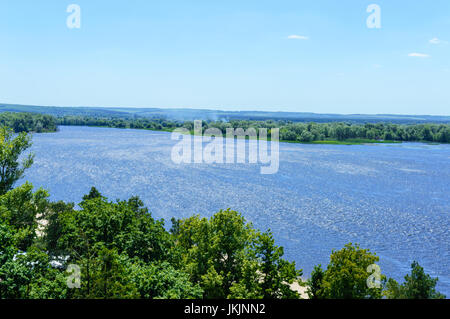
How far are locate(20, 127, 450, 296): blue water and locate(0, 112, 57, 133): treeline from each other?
74.8 metres

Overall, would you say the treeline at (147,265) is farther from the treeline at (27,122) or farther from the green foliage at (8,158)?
the treeline at (27,122)

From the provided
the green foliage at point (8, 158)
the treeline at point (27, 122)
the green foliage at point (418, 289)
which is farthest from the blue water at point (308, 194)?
the treeline at point (27, 122)

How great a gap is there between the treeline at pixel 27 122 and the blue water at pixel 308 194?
246ft

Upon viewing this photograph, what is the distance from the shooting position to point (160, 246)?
2164 centimetres

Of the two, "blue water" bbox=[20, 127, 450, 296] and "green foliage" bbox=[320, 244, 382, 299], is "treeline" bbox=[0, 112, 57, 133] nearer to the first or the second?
"blue water" bbox=[20, 127, 450, 296]

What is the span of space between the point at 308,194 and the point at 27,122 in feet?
516

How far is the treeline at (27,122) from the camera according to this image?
532 feet

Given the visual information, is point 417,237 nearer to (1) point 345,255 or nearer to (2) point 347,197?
(2) point 347,197

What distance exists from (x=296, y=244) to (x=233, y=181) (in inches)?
1221

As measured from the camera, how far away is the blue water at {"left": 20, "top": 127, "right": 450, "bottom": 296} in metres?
40.1

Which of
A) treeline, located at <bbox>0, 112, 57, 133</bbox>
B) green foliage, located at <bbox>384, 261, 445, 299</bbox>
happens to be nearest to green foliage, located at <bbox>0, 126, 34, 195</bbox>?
green foliage, located at <bbox>384, 261, 445, 299</bbox>

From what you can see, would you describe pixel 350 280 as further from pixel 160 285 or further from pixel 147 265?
pixel 147 265
